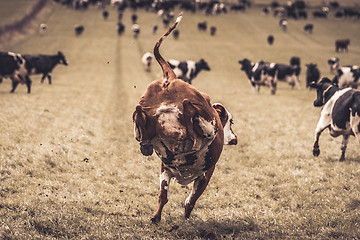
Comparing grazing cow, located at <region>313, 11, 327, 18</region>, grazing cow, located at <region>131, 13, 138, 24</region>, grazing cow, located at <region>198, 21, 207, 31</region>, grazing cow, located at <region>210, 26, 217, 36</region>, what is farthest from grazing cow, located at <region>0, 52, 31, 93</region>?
grazing cow, located at <region>313, 11, 327, 18</region>

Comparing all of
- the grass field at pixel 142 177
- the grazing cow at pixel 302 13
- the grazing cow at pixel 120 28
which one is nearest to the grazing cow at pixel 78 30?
the grazing cow at pixel 120 28

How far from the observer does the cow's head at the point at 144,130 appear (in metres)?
4.05

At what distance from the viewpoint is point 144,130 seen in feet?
13.5

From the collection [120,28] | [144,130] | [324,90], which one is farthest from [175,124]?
[120,28]

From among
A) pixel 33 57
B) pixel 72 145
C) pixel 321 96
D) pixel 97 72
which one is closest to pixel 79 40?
pixel 97 72

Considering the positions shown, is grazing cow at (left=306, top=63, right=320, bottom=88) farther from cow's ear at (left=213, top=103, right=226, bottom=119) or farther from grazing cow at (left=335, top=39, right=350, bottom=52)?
grazing cow at (left=335, top=39, right=350, bottom=52)

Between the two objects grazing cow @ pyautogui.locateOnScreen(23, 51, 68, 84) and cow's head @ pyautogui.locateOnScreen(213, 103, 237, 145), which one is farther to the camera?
grazing cow @ pyautogui.locateOnScreen(23, 51, 68, 84)

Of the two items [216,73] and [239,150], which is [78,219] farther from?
[216,73]

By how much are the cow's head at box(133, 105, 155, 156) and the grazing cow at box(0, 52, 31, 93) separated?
13655 mm

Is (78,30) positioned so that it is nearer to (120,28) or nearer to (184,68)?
(120,28)

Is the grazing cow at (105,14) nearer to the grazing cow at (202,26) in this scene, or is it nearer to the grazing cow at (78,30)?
the grazing cow at (78,30)

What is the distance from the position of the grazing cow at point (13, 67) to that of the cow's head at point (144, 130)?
13.7 m

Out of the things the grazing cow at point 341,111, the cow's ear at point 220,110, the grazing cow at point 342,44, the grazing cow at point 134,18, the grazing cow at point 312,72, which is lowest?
the grazing cow at point 342,44

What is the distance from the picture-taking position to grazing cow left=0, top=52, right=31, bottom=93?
49.2 ft
